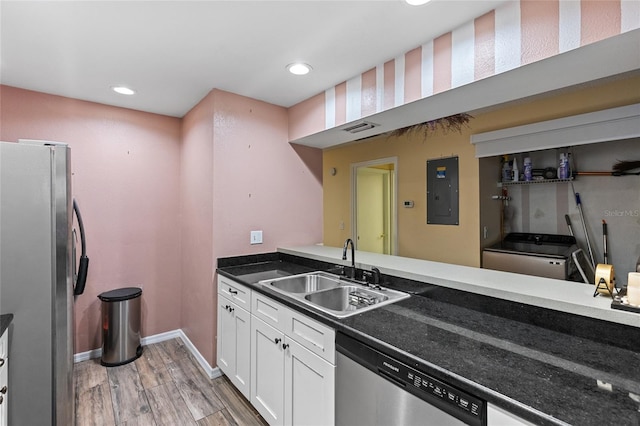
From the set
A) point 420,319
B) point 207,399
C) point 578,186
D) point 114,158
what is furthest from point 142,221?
point 578,186

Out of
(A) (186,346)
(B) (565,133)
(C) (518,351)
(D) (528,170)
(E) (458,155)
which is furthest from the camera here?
(E) (458,155)

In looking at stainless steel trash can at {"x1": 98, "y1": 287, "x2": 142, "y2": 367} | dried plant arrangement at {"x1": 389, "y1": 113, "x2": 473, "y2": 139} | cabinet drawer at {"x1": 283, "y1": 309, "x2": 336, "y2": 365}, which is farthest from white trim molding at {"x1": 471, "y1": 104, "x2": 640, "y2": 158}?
stainless steel trash can at {"x1": 98, "y1": 287, "x2": 142, "y2": 367}

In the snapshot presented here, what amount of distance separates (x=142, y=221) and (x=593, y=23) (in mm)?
3552

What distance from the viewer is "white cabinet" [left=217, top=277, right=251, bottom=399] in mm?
2100

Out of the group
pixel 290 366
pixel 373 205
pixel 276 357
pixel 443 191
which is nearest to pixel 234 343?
pixel 276 357

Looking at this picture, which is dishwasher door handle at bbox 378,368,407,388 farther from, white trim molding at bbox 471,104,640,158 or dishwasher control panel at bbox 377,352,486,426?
white trim molding at bbox 471,104,640,158

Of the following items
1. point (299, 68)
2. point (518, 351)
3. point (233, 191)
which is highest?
point (299, 68)

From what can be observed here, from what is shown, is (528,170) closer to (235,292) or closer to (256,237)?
(256,237)

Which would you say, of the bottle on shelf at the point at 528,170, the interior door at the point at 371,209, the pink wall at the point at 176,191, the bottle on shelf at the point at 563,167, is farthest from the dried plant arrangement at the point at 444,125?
the pink wall at the point at 176,191

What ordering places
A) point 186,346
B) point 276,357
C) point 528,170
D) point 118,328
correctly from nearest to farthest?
point 276,357
point 118,328
point 186,346
point 528,170

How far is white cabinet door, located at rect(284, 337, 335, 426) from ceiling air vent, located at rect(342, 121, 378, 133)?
1.65m

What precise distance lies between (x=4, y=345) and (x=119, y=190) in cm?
183

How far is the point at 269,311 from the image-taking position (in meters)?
1.86

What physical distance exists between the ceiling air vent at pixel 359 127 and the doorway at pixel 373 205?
204 cm
